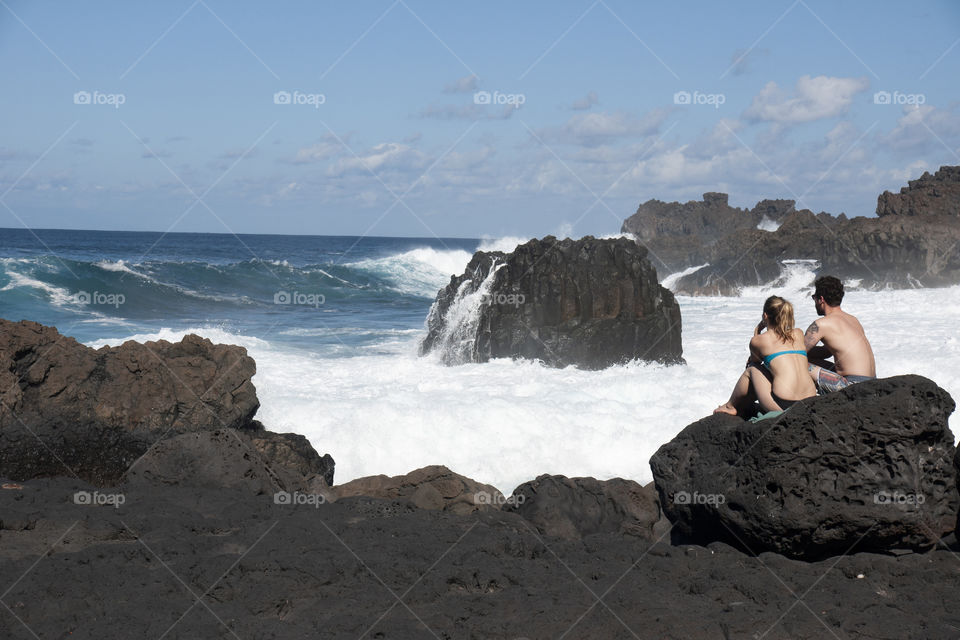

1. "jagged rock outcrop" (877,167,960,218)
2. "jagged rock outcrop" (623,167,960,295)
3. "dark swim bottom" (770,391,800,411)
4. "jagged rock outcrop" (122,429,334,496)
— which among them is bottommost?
"jagged rock outcrop" (122,429,334,496)

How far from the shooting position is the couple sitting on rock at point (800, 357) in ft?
19.0

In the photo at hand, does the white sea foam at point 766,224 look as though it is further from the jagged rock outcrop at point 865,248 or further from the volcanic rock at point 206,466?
the volcanic rock at point 206,466

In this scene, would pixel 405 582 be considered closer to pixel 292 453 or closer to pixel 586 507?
pixel 586 507

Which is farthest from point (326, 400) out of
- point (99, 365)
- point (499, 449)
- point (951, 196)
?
point (951, 196)

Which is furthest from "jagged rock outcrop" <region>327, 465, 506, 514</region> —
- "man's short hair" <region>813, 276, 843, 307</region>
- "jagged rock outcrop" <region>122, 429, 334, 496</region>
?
"man's short hair" <region>813, 276, 843, 307</region>

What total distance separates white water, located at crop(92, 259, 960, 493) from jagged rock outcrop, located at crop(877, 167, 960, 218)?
23.2 metres

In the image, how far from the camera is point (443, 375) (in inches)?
587

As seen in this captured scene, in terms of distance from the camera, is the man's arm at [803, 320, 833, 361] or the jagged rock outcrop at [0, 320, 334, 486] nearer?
the man's arm at [803, 320, 833, 361]

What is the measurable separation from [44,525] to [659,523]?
4.58 metres

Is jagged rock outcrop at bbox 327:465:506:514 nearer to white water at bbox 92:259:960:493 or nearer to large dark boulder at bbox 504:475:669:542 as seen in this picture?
large dark boulder at bbox 504:475:669:542

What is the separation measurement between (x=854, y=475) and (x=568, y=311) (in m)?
10.7

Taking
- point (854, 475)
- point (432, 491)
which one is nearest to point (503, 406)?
point (432, 491)

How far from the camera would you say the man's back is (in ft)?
19.5

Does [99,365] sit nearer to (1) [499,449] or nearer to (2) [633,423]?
(1) [499,449]
